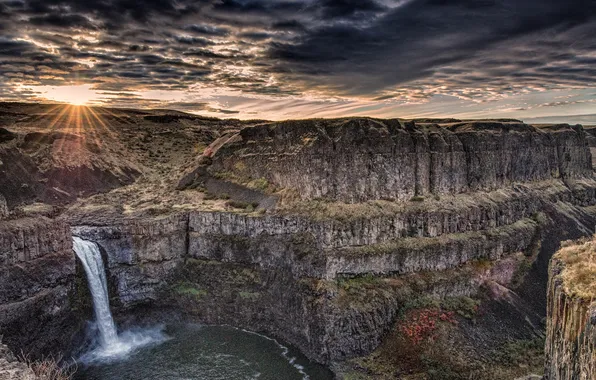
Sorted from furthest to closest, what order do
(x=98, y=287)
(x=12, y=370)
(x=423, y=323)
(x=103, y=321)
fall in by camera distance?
(x=98, y=287) < (x=103, y=321) < (x=423, y=323) < (x=12, y=370)

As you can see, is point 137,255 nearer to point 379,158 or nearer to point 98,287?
point 98,287

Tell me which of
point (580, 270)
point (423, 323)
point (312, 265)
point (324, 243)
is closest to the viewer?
point (580, 270)

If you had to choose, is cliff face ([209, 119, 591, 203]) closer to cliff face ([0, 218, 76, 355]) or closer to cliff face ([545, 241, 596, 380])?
cliff face ([0, 218, 76, 355])

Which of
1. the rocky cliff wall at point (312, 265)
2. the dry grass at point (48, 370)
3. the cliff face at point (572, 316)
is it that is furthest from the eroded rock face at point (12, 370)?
the rocky cliff wall at point (312, 265)

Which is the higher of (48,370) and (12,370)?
(12,370)

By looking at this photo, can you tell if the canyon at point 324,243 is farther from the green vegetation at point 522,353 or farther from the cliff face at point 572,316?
the cliff face at point 572,316

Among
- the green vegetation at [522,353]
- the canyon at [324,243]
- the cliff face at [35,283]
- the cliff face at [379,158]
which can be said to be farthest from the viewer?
the cliff face at [379,158]

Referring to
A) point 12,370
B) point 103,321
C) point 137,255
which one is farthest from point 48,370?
point 137,255
